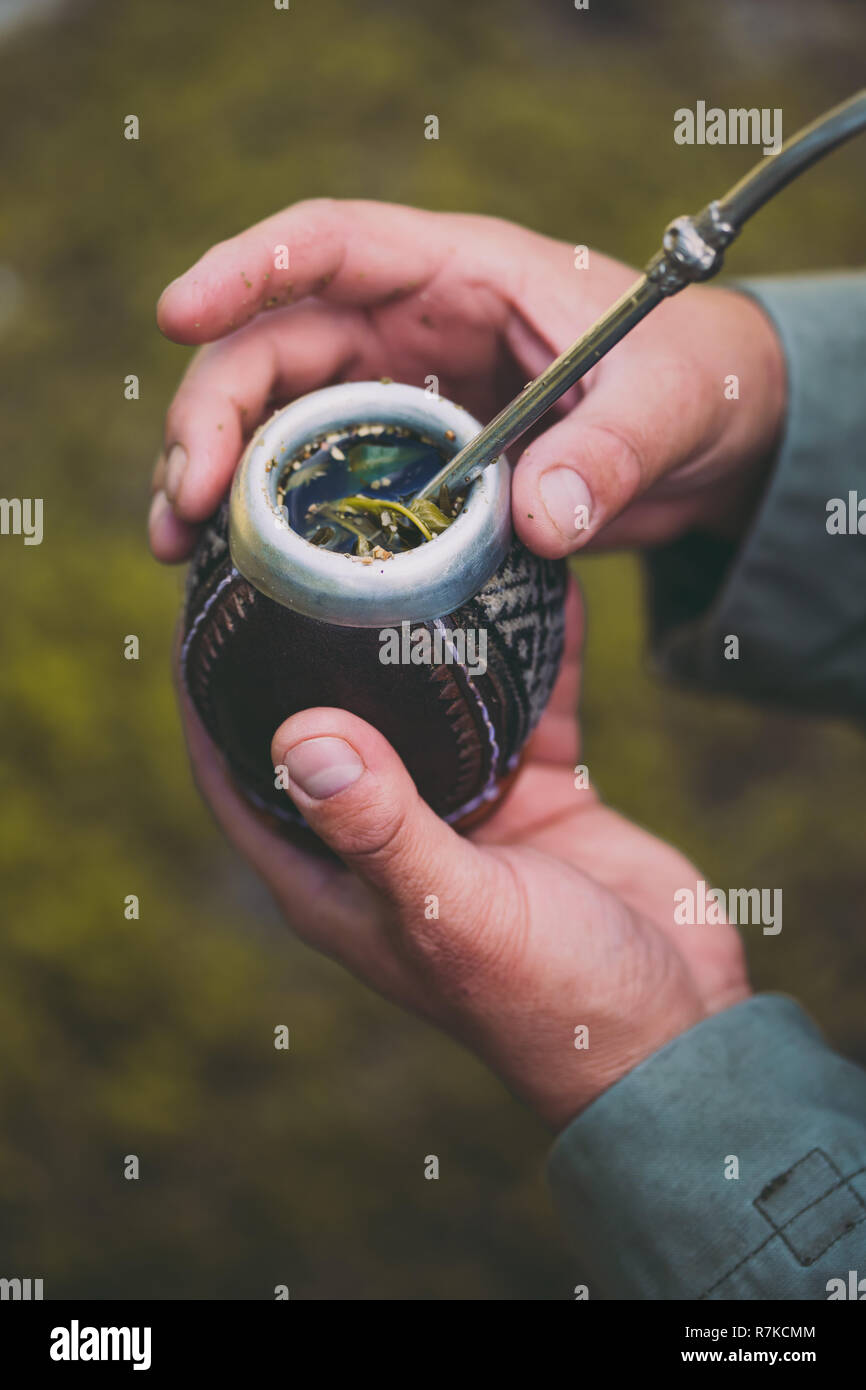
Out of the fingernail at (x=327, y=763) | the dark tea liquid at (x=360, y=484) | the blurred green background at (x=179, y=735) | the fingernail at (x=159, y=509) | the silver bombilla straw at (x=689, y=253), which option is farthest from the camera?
the blurred green background at (x=179, y=735)

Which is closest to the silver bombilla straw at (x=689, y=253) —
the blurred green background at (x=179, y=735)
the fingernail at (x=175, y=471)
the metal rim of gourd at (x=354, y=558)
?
the metal rim of gourd at (x=354, y=558)

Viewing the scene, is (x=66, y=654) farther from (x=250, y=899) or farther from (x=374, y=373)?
(x=374, y=373)

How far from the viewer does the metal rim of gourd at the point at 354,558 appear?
110 cm

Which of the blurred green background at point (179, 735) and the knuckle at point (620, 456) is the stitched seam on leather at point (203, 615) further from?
the blurred green background at point (179, 735)

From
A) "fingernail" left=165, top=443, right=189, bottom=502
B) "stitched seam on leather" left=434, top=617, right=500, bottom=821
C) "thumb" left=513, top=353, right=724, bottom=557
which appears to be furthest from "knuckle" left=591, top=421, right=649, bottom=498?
"fingernail" left=165, top=443, right=189, bottom=502

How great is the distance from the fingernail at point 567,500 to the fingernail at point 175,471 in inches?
17.7

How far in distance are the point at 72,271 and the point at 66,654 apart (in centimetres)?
126

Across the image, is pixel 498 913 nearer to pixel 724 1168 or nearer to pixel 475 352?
pixel 724 1168

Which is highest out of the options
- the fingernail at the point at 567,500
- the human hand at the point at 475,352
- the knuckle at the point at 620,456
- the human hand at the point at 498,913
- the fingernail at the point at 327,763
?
the human hand at the point at 475,352

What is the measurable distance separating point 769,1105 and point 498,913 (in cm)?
38

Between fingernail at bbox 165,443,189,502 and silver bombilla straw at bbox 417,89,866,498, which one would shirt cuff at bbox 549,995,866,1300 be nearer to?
silver bombilla straw at bbox 417,89,866,498

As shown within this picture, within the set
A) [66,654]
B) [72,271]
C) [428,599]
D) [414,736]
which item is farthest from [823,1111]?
[72,271]

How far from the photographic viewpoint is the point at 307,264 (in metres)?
1.49

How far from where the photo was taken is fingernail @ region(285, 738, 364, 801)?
3.62ft
